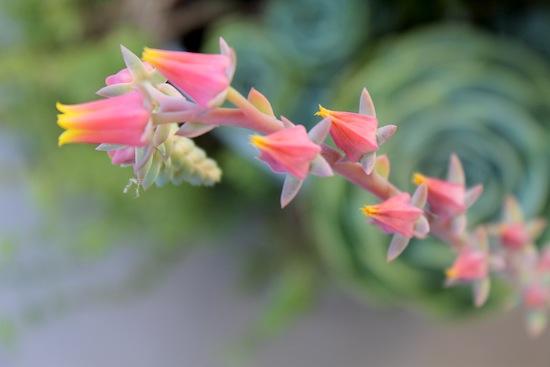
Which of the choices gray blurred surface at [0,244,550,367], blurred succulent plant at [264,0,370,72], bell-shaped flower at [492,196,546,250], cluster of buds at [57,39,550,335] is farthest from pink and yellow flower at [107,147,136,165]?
gray blurred surface at [0,244,550,367]

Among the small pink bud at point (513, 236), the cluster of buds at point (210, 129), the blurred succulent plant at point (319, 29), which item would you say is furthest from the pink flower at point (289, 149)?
the blurred succulent plant at point (319, 29)

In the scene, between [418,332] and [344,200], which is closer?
[344,200]

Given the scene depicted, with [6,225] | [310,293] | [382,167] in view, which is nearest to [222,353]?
[310,293]

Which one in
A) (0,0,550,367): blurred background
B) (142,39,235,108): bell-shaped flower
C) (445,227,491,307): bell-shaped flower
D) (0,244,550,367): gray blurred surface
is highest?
(142,39,235,108): bell-shaped flower

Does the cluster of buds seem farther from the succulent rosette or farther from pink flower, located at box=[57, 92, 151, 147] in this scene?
the succulent rosette

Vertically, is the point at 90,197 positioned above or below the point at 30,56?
below

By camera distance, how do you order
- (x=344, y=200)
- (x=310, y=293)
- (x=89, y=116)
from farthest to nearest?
1. (x=310, y=293)
2. (x=344, y=200)
3. (x=89, y=116)

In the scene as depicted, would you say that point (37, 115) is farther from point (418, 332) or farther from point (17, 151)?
point (418, 332)

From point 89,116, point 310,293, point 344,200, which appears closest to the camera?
point 89,116
